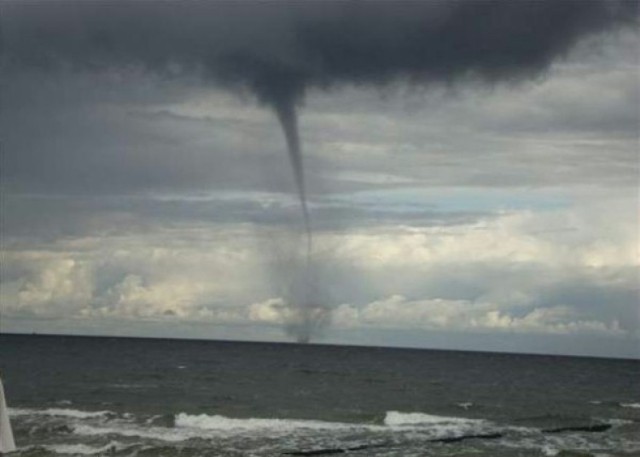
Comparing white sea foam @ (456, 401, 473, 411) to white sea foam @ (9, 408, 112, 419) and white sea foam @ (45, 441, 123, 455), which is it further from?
white sea foam @ (45, 441, 123, 455)

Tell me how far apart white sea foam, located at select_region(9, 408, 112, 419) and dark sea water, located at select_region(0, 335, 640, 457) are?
60 millimetres

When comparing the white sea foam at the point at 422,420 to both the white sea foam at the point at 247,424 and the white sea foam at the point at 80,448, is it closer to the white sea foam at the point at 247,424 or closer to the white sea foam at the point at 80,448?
the white sea foam at the point at 247,424

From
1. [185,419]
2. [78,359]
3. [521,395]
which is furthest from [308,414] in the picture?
[78,359]

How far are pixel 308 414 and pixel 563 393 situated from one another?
30166 millimetres

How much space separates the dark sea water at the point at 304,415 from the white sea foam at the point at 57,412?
0.20 ft

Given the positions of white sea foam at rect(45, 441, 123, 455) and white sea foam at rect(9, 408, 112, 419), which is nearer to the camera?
white sea foam at rect(45, 441, 123, 455)

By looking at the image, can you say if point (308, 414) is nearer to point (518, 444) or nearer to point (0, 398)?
point (518, 444)

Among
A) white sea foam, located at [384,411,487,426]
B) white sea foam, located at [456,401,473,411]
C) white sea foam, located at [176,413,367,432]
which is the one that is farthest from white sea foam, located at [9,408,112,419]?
white sea foam, located at [456,401,473,411]

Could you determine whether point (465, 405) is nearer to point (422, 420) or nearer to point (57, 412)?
point (422, 420)

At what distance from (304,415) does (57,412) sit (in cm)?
1126

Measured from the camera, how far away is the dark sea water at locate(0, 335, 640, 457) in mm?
32500

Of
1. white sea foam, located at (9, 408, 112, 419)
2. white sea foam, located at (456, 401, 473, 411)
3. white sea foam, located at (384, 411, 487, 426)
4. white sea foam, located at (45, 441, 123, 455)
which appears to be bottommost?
white sea foam, located at (45, 441, 123, 455)

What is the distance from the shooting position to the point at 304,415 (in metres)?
45.3

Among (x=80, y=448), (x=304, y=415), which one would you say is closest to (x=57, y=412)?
(x=304, y=415)
